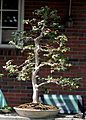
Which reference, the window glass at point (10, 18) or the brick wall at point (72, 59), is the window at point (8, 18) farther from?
the brick wall at point (72, 59)

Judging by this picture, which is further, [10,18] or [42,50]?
[10,18]

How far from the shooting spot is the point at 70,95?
8.87 m

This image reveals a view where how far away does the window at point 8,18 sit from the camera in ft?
30.1

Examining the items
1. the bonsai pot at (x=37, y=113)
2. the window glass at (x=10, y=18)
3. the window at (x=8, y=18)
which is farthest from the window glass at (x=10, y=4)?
the bonsai pot at (x=37, y=113)

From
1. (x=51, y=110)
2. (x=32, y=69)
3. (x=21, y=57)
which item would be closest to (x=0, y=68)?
(x=21, y=57)

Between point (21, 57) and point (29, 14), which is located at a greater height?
point (29, 14)

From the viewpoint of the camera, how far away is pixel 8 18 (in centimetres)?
926

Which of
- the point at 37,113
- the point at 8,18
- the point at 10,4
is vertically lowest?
the point at 37,113

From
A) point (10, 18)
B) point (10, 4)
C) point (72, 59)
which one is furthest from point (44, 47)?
point (10, 4)

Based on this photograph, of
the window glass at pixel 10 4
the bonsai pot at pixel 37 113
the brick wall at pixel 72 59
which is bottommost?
the bonsai pot at pixel 37 113

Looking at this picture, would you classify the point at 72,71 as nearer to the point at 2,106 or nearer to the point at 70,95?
the point at 70,95

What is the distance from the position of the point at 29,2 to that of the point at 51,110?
100 inches

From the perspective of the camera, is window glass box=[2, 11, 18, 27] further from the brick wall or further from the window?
the brick wall

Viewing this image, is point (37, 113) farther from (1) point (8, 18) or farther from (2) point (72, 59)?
(1) point (8, 18)
